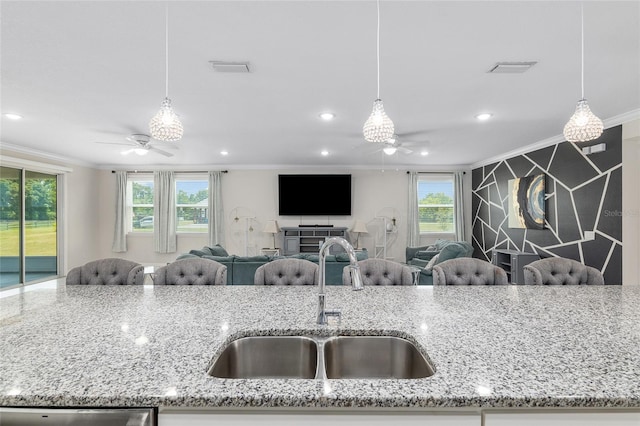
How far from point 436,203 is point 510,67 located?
17.4 ft

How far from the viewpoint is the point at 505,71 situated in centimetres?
248

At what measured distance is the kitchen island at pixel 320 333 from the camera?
78 cm

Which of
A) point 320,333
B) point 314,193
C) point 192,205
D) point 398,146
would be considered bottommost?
point 320,333

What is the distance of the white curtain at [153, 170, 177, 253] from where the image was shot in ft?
23.5

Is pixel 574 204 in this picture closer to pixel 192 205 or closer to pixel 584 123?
pixel 584 123

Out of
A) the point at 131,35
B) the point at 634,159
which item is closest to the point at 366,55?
the point at 131,35

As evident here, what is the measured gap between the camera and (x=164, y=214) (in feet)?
23.5

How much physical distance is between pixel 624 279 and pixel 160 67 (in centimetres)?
527

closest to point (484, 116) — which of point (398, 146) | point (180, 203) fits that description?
point (398, 146)

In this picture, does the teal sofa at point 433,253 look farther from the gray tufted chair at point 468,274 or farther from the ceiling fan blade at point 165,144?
the ceiling fan blade at point 165,144

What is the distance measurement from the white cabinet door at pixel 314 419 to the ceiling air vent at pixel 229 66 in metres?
2.29

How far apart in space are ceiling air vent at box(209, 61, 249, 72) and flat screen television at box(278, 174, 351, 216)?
4.74m

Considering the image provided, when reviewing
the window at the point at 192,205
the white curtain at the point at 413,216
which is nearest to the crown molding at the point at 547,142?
the white curtain at the point at 413,216

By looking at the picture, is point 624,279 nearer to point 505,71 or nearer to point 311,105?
point 505,71
